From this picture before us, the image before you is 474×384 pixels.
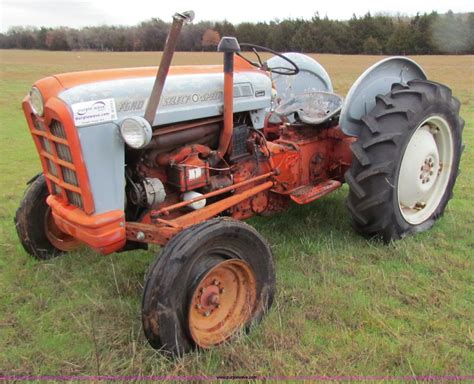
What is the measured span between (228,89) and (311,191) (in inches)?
43.8

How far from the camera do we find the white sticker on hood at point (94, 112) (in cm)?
250

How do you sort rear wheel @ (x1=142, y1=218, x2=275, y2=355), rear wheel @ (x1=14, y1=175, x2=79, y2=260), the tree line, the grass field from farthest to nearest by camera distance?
the tree line
rear wheel @ (x1=14, y1=175, x2=79, y2=260)
the grass field
rear wheel @ (x1=142, y1=218, x2=275, y2=355)

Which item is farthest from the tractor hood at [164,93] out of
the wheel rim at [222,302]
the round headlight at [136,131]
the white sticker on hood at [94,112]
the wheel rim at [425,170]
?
the wheel rim at [425,170]

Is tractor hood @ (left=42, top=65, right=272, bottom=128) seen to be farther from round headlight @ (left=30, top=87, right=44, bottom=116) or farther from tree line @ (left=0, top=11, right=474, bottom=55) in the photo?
tree line @ (left=0, top=11, right=474, bottom=55)

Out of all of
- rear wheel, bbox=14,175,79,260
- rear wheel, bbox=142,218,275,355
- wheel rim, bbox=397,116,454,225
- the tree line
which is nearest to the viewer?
rear wheel, bbox=142,218,275,355

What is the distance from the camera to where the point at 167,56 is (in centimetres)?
250

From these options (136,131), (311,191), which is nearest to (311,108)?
(311,191)

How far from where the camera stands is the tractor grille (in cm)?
265

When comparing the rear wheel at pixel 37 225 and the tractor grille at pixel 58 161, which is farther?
the rear wheel at pixel 37 225

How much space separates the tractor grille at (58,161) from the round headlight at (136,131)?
0.31 metres

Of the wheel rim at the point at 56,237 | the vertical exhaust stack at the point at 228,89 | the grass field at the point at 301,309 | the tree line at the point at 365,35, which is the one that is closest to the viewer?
the grass field at the point at 301,309

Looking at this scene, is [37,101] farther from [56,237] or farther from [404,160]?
[404,160]

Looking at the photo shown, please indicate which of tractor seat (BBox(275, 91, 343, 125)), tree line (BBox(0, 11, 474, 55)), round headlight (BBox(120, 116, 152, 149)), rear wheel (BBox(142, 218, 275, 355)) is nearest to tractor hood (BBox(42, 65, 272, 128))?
round headlight (BBox(120, 116, 152, 149))

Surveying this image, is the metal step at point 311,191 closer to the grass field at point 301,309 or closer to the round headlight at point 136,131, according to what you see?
the grass field at point 301,309
